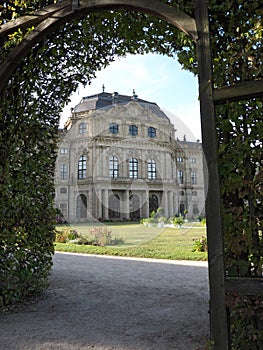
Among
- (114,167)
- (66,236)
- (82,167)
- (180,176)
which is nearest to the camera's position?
(66,236)

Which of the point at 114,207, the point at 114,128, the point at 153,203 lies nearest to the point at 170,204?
the point at 153,203

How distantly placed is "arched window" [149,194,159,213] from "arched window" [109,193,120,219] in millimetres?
1848

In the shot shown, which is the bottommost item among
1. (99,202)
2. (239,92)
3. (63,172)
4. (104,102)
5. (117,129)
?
(99,202)

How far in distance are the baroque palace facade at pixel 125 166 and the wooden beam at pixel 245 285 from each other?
9.73m

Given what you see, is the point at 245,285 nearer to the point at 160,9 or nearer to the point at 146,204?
the point at 160,9

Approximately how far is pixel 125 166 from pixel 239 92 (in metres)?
13.2

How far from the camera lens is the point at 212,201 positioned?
1774 mm

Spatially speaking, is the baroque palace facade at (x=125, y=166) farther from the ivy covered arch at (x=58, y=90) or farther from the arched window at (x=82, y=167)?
the ivy covered arch at (x=58, y=90)

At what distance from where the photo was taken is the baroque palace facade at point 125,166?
41.4 ft

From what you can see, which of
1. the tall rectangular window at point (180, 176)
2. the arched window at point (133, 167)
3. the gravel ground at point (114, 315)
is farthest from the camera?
the arched window at point (133, 167)

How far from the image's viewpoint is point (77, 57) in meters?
3.86

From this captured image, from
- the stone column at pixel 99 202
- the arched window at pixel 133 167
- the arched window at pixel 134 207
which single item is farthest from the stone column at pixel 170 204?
the stone column at pixel 99 202

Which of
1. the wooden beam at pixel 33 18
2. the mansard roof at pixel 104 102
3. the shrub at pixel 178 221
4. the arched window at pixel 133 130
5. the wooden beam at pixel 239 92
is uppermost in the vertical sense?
the mansard roof at pixel 104 102

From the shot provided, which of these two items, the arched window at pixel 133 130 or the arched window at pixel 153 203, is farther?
the arched window at pixel 153 203
